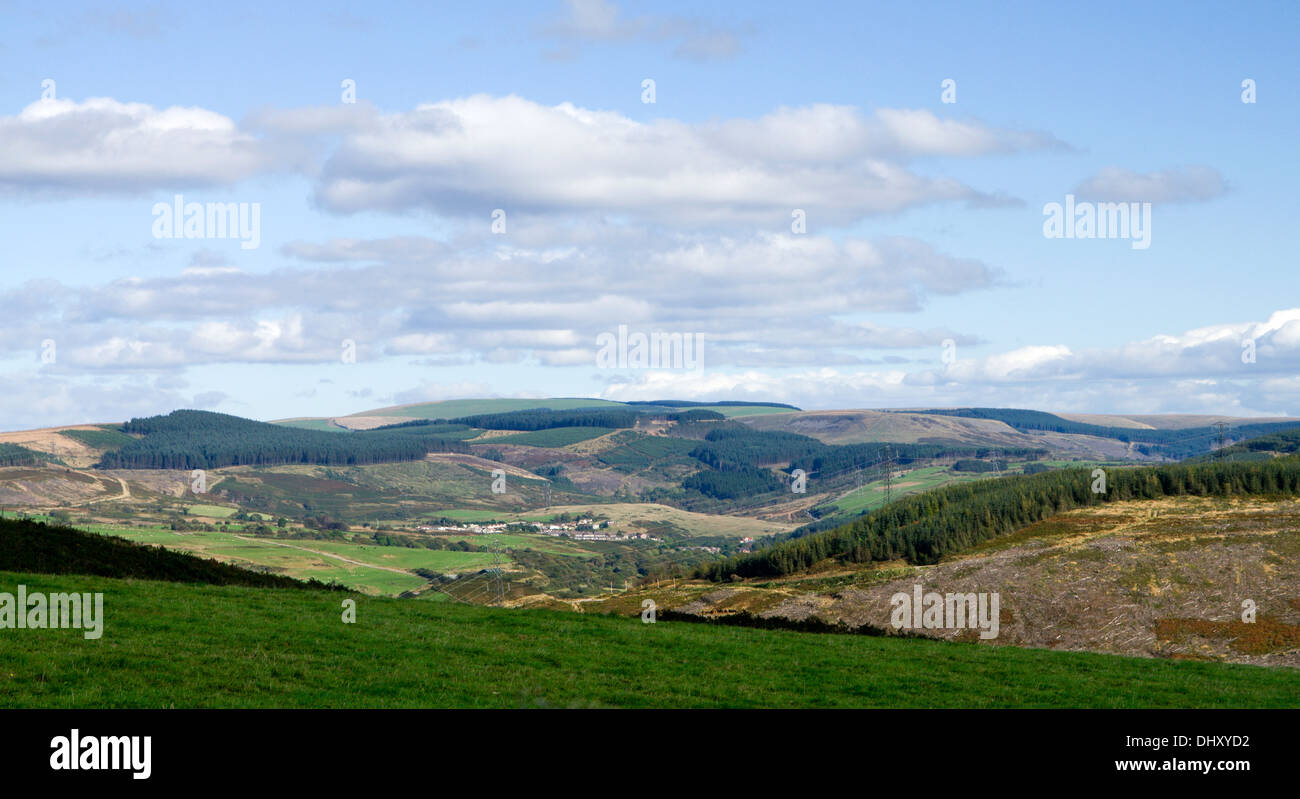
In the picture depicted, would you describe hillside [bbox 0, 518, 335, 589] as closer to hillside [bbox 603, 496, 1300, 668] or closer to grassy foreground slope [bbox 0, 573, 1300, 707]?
grassy foreground slope [bbox 0, 573, 1300, 707]

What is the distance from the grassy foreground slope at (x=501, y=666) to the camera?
24797mm

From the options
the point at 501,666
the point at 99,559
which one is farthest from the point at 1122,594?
the point at 99,559

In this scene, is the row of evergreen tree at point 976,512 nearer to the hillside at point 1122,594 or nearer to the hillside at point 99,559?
the hillside at point 1122,594

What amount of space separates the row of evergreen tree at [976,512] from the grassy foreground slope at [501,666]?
79.4 meters

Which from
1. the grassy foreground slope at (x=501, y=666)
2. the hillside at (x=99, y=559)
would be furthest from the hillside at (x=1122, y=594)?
the hillside at (x=99, y=559)

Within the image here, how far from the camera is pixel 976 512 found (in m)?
124

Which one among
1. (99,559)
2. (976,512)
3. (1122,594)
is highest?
(99,559)

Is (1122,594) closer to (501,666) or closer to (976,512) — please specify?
(501,666)

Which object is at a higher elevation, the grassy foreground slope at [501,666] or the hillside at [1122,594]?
the grassy foreground slope at [501,666]

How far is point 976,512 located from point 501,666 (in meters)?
103

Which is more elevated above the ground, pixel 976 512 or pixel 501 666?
pixel 501 666

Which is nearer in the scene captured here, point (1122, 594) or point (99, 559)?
point (99, 559)
